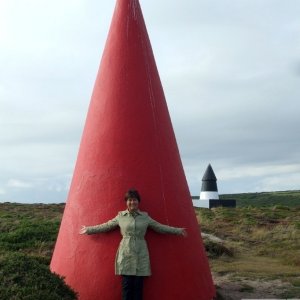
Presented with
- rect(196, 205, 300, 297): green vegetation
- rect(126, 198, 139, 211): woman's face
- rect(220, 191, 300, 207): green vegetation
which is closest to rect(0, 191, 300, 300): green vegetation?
rect(196, 205, 300, 297): green vegetation

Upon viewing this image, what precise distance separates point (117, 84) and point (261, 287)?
383cm

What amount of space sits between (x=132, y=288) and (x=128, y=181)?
1.08 metres

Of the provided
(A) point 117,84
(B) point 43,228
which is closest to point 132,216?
(A) point 117,84

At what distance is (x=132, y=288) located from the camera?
181 inches

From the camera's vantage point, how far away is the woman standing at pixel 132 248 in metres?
4.59

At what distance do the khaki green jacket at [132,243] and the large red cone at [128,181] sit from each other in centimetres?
17

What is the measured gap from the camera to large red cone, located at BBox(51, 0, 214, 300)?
16.0 ft

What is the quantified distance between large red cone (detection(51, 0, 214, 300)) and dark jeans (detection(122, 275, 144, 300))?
0.60 ft

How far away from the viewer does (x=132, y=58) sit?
5.50 m

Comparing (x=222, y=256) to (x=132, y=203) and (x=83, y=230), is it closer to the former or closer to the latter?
(x=83, y=230)

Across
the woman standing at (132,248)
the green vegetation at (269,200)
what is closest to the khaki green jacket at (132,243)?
the woman standing at (132,248)

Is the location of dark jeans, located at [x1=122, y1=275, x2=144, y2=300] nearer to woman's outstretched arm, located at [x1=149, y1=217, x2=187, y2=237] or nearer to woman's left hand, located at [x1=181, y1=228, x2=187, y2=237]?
woman's outstretched arm, located at [x1=149, y1=217, x2=187, y2=237]

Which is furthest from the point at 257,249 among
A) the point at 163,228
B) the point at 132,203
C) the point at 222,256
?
the point at 132,203

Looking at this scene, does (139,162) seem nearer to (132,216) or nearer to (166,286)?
(132,216)
